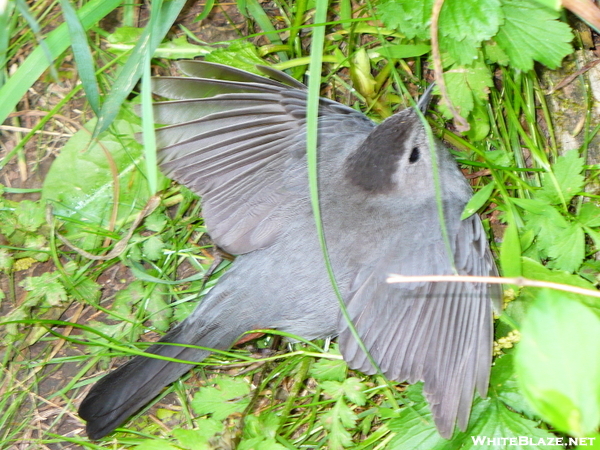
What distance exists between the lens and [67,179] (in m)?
3.65

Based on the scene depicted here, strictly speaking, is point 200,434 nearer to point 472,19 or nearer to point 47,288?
point 47,288

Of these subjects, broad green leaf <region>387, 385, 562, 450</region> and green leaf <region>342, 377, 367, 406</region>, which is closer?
broad green leaf <region>387, 385, 562, 450</region>

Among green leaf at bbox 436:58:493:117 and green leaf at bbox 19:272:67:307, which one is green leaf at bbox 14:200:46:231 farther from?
green leaf at bbox 436:58:493:117

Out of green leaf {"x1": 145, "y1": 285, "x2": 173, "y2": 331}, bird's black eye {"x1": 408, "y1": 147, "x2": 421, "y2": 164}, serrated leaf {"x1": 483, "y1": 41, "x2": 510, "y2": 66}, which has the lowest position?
green leaf {"x1": 145, "y1": 285, "x2": 173, "y2": 331}

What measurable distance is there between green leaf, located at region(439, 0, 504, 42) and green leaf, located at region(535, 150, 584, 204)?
76cm

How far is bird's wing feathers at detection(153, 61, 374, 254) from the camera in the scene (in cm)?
302

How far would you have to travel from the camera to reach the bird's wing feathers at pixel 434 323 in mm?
2764

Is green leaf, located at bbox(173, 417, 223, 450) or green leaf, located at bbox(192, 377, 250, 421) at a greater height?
green leaf, located at bbox(192, 377, 250, 421)

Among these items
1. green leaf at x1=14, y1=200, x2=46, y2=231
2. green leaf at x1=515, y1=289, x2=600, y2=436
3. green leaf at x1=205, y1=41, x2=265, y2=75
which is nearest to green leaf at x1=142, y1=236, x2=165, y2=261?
green leaf at x1=14, y1=200, x2=46, y2=231

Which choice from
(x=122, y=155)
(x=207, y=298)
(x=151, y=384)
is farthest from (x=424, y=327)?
(x=122, y=155)

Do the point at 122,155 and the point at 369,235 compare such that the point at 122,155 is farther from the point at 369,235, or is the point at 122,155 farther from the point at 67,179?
the point at 369,235

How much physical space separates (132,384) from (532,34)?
8.35ft

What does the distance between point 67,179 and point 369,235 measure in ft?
6.08

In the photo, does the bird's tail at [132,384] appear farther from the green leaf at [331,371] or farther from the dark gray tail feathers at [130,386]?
the green leaf at [331,371]
